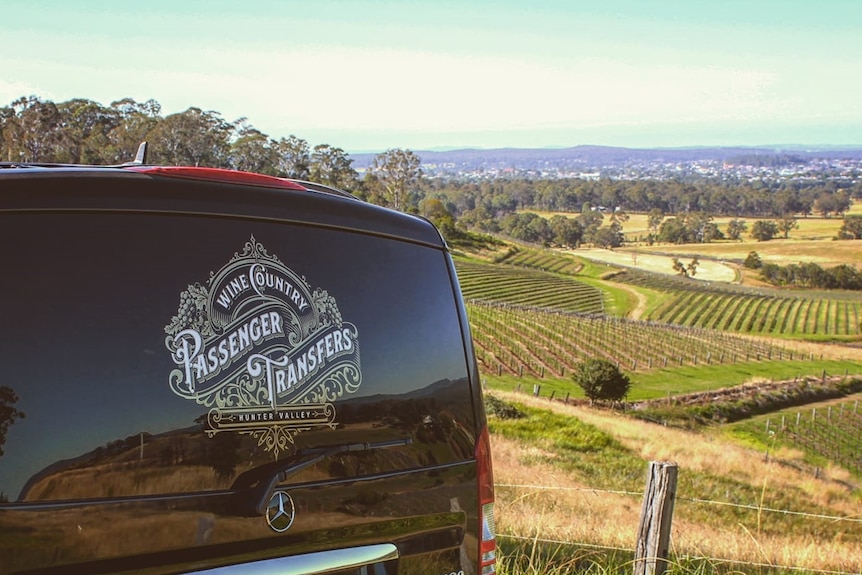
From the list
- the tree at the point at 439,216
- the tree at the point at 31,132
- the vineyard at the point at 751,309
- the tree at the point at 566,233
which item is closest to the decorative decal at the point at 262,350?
the tree at the point at 31,132

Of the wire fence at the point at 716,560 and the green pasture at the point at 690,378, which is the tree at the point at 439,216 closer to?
the green pasture at the point at 690,378

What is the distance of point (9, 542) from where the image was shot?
73.4 inches

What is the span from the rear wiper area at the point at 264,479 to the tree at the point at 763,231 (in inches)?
6749

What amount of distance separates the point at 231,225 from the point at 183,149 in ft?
177

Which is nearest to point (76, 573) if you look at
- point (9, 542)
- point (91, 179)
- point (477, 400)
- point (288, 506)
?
point (9, 542)

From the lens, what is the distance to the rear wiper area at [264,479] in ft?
7.23

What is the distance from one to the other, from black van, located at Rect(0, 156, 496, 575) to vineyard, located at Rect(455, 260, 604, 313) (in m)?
72.6

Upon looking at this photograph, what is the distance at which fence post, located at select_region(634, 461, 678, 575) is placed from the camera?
477cm

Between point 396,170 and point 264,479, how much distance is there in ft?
305

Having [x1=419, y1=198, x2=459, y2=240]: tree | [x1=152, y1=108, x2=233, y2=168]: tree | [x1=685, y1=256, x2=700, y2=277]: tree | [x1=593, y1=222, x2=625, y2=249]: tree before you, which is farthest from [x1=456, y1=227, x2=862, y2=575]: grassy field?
[x1=152, y1=108, x2=233, y2=168]: tree

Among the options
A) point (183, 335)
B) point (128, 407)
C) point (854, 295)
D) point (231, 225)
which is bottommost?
point (854, 295)

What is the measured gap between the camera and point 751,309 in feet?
316

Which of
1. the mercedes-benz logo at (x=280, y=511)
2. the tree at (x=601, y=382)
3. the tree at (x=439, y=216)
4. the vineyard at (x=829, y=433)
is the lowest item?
the vineyard at (x=829, y=433)

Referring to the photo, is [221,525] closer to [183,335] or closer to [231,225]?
[183,335]
